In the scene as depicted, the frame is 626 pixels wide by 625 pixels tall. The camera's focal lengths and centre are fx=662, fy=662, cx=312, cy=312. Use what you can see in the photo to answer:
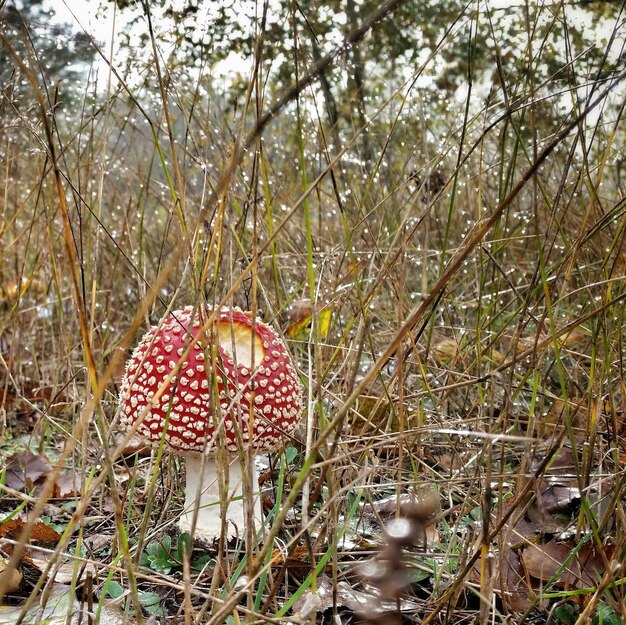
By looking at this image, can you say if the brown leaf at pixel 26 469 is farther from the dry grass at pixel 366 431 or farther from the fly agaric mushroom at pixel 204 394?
the fly agaric mushroom at pixel 204 394

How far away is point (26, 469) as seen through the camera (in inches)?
77.4

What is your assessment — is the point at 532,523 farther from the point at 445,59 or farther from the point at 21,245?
the point at 445,59

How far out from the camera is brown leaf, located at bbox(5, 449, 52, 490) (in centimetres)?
195

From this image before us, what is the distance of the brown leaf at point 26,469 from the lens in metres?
1.95

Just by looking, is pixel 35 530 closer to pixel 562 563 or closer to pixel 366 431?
pixel 366 431

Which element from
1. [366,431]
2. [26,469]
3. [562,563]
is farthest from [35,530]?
[562,563]

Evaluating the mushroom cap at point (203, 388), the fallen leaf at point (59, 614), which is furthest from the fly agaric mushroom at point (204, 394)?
the fallen leaf at point (59, 614)

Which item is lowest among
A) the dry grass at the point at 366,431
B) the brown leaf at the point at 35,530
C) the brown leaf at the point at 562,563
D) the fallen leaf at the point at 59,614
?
the fallen leaf at the point at 59,614

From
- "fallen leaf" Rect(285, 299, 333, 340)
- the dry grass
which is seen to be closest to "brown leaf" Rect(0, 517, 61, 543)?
the dry grass

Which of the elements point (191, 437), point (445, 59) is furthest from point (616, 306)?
point (445, 59)

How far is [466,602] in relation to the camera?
126 cm

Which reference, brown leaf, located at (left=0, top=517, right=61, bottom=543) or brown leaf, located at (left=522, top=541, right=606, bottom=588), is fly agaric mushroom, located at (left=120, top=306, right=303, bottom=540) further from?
brown leaf, located at (left=522, top=541, right=606, bottom=588)

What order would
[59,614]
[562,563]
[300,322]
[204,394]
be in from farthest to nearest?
[300,322], [204,394], [562,563], [59,614]

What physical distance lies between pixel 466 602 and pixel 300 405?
0.58m
